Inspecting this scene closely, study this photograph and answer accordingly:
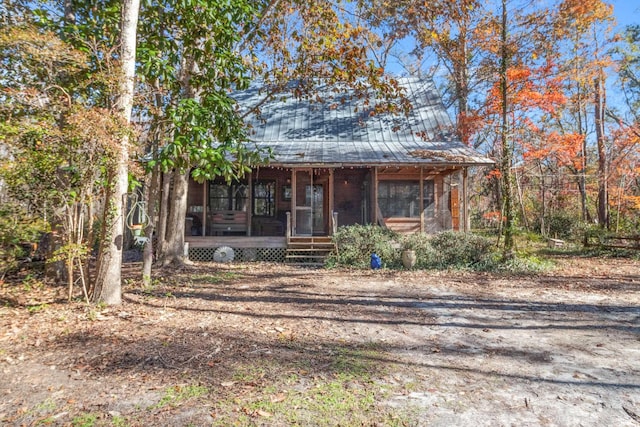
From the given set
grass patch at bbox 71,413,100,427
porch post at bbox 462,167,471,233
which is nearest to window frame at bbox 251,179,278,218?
porch post at bbox 462,167,471,233

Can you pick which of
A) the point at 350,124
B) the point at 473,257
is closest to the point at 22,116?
the point at 473,257

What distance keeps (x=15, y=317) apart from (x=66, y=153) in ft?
7.73

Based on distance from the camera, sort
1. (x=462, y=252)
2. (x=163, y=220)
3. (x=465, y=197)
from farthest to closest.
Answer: (x=465, y=197), (x=462, y=252), (x=163, y=220)

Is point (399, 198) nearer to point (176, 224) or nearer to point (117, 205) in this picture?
point (176, 224)

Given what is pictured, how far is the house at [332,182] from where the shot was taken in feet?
40.7

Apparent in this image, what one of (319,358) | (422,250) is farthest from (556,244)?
(319,358)

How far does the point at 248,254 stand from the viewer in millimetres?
12211

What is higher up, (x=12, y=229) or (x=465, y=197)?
(x=465, y=197)

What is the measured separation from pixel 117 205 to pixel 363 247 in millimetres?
6736

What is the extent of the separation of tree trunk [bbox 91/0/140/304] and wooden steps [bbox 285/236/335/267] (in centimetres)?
646

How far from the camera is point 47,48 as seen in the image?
5.24 metres

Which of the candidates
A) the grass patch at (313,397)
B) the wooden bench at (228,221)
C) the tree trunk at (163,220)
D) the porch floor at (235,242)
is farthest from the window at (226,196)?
the grass patch at (313,397)

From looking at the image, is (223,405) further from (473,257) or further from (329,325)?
(473,257)

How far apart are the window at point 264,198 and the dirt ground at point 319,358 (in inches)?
300
